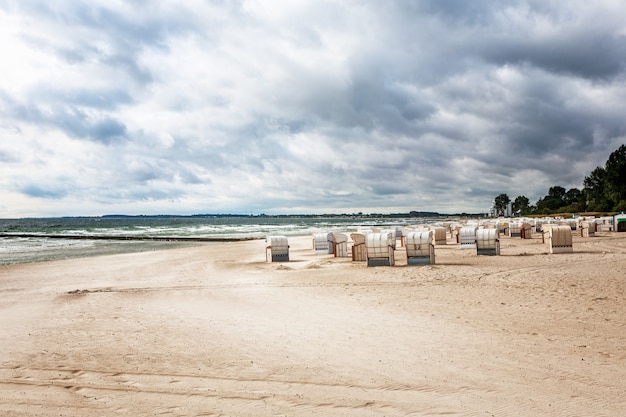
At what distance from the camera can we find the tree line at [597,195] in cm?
8662

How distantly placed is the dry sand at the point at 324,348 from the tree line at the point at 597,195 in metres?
78.5

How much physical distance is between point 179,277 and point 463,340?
12773 millimetres

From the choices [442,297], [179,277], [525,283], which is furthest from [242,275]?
[525,283]

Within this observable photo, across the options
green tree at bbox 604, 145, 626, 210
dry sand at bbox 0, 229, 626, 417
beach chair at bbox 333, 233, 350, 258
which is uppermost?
green tree at bbox 604, 145, 626, 210

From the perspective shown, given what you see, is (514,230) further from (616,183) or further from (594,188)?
(594,188)

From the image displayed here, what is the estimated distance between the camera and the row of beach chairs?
1902 centimetres

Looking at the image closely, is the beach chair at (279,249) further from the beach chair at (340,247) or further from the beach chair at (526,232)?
the beach chair at (526,232)

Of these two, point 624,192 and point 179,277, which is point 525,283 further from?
point 624,192

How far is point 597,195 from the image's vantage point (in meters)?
107

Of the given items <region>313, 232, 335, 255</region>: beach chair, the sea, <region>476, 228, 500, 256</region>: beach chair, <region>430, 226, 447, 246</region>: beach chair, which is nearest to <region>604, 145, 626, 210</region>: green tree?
the sea

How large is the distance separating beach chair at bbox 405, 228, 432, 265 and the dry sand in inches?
142

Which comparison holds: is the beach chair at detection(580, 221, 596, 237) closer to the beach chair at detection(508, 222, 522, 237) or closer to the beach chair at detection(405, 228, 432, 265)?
the beach chair at detection(508, 222, 522, 237)

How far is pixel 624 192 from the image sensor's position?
85.3 m

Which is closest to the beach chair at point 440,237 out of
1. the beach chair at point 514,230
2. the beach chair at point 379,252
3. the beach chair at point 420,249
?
the beach chair at point 514,230
